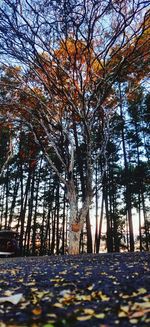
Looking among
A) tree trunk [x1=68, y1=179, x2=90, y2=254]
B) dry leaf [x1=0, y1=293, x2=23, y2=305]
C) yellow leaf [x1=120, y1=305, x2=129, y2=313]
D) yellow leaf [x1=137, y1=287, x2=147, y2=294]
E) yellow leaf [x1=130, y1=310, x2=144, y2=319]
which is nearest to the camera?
yellow leaf [x1=130, y1=310, x2=144, y2=319]

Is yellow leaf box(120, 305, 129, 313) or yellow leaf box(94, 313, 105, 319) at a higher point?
yellow leaf box(120, 305, 129, 313)

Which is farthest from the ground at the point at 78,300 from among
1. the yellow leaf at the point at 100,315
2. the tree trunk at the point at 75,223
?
the tree trunk at the point at 75,223

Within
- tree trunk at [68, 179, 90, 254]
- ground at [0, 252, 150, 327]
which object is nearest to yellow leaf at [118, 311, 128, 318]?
ground at [0, 252, 150, 327]

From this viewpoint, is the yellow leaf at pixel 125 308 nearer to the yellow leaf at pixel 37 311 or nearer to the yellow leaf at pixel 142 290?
the yellow leaf at pixel 142 290

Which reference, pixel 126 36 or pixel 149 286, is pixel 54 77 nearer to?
pixel 126 36

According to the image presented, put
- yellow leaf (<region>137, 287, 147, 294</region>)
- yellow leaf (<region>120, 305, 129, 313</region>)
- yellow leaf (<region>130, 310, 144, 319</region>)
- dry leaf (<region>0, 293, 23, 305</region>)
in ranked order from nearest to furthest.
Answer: yellow leaf (<region>130, 310, 144, 319</region>) < yellow leaf (<region>120, 305, 129, 313</region>) < dry leaf (<region>0, 293, 23, 305</region>) < yellow leaf (<region>137, 287, 147, 294</region>)

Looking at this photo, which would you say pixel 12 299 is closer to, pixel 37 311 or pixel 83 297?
pixel 37 311

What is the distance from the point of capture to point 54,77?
42.9ft

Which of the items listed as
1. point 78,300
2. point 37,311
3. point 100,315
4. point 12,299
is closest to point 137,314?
point 100,315

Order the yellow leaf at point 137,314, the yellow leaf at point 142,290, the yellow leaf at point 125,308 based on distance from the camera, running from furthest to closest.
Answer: the yellow leaf at point 142,290 → the yellow leaf at point 125,308 → the yellow leaf at point 137,314

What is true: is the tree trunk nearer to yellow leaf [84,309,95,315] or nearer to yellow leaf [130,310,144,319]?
yellow leaf [84,309,95,315]

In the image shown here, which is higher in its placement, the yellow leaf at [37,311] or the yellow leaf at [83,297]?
the yellow leaf at [83,297]

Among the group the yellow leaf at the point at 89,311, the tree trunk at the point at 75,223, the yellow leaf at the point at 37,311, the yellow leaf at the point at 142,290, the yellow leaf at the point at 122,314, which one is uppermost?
the tree trunk at the point at 75,223

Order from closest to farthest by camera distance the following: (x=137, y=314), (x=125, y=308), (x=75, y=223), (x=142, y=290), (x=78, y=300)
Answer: (x=137, y=314)
(x=125, y=308)
(x=78, y=300)
(x=142, y=290)
(x=75, y=223)
